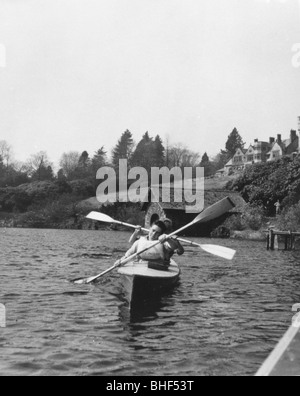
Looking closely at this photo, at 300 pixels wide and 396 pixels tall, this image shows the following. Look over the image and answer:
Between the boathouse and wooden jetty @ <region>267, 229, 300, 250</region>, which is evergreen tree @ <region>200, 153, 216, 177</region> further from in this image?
wooden jetty @ <region>267, 229, 300, 250</region>

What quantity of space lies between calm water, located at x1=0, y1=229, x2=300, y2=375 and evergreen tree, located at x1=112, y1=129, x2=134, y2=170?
102 m

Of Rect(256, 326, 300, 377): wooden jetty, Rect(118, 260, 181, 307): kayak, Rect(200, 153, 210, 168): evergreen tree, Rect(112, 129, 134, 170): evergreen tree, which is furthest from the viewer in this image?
Rect(200, 153, 210, 168): evergreen tree

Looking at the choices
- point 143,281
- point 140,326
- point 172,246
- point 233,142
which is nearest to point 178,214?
point 172,246

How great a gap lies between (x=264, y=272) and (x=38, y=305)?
1104 centimetres

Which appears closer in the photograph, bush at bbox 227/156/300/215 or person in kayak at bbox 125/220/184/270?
person in kayak at bbox 125/220/184/270

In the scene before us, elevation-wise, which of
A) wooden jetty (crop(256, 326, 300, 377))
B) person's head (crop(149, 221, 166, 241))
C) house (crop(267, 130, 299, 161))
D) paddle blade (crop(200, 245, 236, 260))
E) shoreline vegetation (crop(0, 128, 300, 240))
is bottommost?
wooden jetty (crop(256, 326, 300, 377))

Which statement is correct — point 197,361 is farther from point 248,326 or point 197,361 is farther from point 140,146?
point 140,146

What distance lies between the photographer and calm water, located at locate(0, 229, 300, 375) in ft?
24.5

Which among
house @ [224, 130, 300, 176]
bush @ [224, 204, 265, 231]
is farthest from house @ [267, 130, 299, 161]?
bush @ [224, 204, 265, 231]

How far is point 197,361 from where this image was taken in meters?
7.72

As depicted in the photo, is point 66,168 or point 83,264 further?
point 66,168

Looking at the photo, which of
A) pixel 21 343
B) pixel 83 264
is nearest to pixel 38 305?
pixel 21 343
